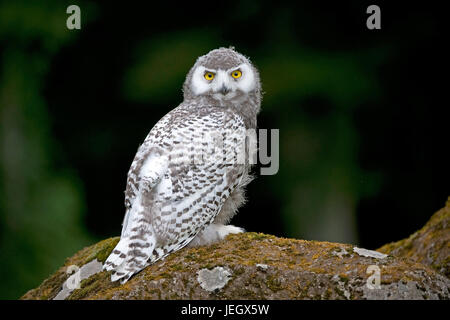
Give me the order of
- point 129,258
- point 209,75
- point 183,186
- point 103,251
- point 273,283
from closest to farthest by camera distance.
Answer: 1. point 273,283
2. point 129,258
3. point 183,186
4. point 103,251
5. point 209,75

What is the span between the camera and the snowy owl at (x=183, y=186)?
3.59 m

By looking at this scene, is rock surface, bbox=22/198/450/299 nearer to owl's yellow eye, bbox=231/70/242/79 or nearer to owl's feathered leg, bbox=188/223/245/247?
owl's feathered leg, bbox=188/223/245/247

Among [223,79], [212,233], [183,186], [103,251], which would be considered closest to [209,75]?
[223,79]

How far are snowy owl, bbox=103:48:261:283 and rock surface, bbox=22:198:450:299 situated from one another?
0.41 ft

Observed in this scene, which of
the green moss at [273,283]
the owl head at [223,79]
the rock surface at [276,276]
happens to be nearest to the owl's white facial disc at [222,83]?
the owl head at [223,79]

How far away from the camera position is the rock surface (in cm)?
319

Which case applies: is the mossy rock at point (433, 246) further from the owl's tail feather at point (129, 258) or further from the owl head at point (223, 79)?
the owl's tail feather at point (129, 258)

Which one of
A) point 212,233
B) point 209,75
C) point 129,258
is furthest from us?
point 209,75

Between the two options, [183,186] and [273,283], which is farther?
[183,186]

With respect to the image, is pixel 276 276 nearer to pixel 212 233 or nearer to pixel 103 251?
pixel 212 233

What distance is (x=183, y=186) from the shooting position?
371cm

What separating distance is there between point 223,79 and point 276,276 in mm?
1552
